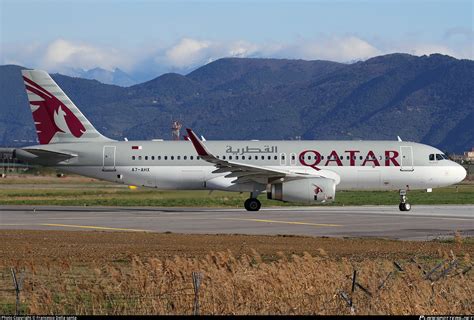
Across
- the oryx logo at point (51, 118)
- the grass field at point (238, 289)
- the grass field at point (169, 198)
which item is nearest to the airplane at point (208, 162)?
the oryx logo at point (51, 118)

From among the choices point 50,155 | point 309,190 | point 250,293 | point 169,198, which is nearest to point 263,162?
point 309,190

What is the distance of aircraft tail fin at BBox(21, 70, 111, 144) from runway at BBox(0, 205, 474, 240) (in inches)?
155

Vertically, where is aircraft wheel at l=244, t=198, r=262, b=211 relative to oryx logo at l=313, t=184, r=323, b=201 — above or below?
below

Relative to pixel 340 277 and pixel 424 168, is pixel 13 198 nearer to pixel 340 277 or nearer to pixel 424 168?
pixel 424 168

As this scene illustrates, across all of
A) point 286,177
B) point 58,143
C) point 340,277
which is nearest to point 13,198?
point 58,143

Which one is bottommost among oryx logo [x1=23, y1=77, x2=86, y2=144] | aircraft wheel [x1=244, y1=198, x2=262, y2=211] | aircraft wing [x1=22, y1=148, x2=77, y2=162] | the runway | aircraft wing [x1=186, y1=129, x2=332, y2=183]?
the runway

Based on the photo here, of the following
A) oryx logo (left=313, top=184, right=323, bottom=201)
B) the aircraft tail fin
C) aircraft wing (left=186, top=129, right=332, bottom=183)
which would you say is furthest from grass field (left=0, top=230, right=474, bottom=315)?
the aircraft tail fin

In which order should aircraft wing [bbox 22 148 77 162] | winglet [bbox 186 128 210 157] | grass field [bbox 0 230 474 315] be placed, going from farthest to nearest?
aircraft wing [bbox 22 148 77 162]
winglet [bbox 186 128 210 157]
grass field [bbox 0 230 474 315]

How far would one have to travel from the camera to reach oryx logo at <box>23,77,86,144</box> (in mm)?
51156

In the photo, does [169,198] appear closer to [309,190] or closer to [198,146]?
[198,146]

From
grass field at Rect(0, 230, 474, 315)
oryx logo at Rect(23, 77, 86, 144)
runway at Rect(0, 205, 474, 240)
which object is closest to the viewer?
grass field at Rect(0, 230, 474, 315)

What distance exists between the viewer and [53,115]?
5112 cm

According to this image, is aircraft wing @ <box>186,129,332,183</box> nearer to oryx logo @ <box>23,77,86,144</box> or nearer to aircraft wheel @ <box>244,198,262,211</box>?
aircraft wheel @ <box>244,198,262,211</box>

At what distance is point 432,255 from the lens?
87.0 ft
